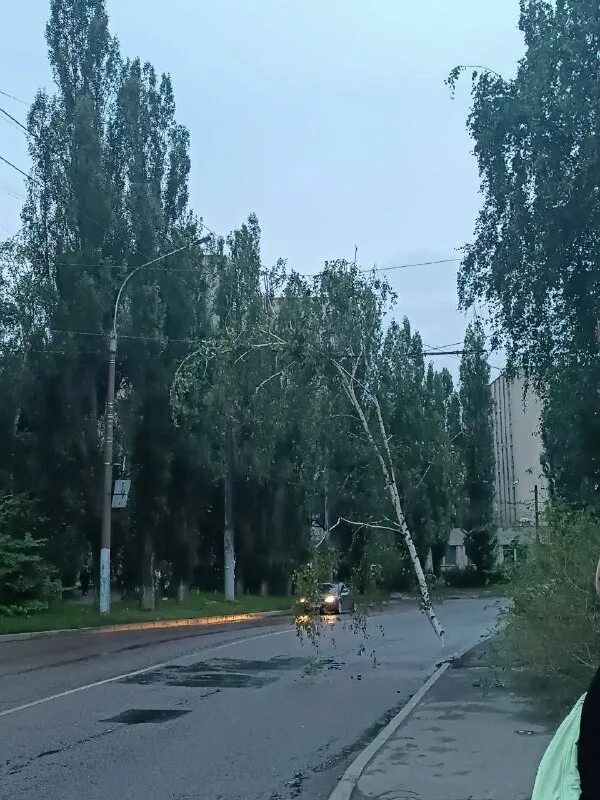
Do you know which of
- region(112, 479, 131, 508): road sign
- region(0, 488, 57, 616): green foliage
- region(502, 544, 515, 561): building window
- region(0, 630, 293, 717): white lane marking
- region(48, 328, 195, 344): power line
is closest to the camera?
region(0, 630, 293, 717): white lane marking

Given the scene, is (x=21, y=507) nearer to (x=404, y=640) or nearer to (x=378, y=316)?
(x=404, y=640)

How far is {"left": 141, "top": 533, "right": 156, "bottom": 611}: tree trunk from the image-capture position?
32.7m

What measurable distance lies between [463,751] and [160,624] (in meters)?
21.7

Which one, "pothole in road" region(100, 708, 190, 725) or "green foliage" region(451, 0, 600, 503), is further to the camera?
"green foliage" region(451, 0, 600, 503)

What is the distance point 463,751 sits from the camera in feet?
28.5

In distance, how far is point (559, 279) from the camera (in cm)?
1432

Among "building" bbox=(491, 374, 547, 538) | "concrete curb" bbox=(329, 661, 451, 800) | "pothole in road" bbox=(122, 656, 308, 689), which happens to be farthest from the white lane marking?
"building" bbox=(491, 374, 547, 538)

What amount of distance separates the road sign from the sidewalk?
16.7 m

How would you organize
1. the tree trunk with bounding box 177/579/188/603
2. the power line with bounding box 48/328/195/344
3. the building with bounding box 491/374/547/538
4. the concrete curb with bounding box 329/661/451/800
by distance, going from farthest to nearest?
the building with bounding box 491/374/547/538
the tree trunk with bounding box 177/579/188/603
the power line with bounding box 48/328/195/344
the concrete curb with bounding box 329/661/451/800

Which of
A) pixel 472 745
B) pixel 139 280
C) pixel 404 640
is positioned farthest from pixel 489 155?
pixel 139 280

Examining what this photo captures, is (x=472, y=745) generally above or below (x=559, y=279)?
below

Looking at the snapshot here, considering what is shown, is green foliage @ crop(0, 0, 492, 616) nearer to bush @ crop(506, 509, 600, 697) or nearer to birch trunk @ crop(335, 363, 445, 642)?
birch trunk @ crop(335, 363, 445, 642)

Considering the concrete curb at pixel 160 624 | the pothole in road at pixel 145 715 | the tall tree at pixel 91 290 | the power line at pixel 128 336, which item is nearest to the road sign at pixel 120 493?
the tall tree at pixel 91 290

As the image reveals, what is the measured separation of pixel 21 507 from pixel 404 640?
41.7 feet
